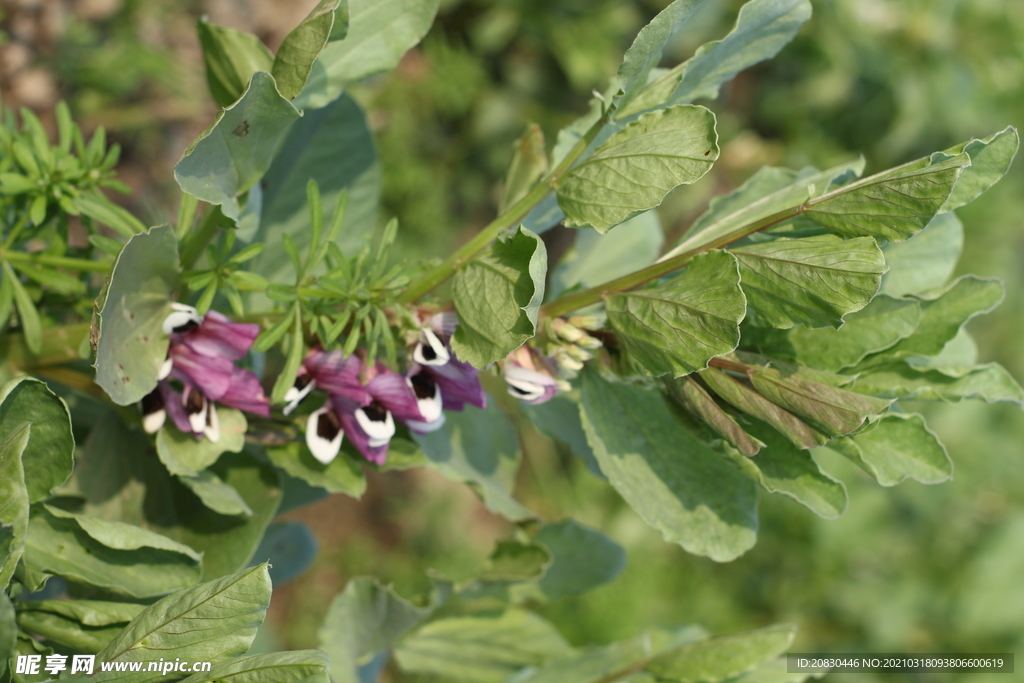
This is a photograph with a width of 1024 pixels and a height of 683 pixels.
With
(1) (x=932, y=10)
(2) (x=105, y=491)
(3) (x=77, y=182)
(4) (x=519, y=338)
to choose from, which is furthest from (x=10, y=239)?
(1) (x=932, y=10)

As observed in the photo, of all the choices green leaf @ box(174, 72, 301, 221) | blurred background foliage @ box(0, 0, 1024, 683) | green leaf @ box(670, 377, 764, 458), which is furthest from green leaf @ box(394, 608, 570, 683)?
blurred background foliage @ box(0, 0, 1024, 683)

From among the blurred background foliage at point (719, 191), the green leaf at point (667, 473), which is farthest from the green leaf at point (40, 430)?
the blurred background foliage at point (719, 191)

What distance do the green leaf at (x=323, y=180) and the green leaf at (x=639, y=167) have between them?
27 cm

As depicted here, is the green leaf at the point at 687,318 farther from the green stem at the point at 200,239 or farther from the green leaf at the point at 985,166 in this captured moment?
the green stem at the point at 200,239

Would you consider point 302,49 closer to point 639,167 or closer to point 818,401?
point 639,167

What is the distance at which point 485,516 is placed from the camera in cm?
248

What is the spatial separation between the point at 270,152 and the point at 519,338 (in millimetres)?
239

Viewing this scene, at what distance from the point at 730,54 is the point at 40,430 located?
→ 0.52 meters

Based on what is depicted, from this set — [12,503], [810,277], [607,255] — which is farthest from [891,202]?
[12,503]

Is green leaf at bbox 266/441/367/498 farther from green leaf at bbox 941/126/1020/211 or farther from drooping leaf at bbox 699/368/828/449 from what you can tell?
green leaf at bbox 941/126/1020/211

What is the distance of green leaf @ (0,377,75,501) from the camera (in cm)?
48

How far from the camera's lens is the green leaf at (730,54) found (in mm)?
533

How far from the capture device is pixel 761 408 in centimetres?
51

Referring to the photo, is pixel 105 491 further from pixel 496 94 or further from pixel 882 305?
pixel 496 94
